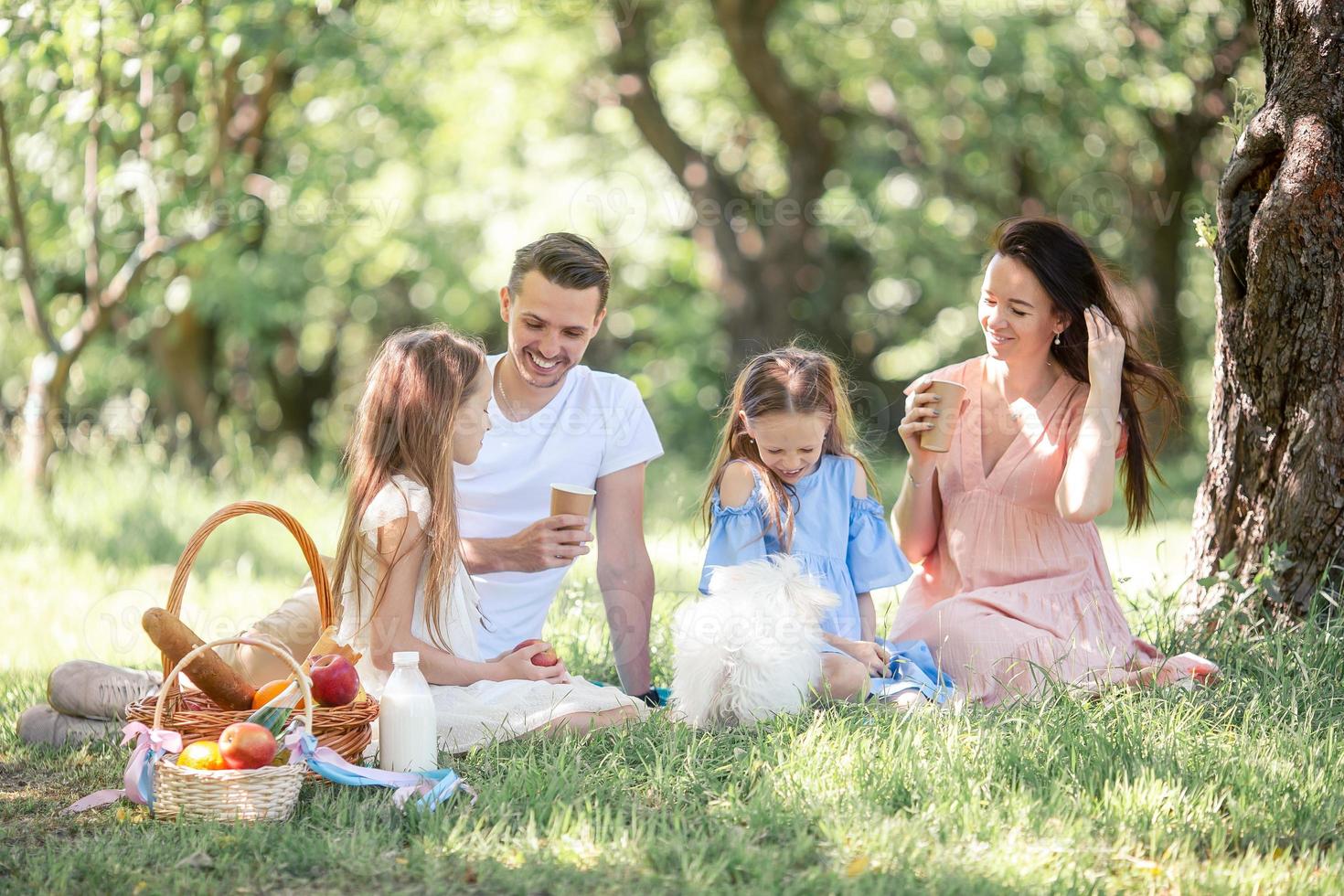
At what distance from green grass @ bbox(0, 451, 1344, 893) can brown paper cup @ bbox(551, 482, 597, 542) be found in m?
0.60

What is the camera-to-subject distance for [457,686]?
135 inches

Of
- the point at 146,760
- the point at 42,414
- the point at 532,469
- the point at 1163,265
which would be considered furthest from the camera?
the point at 1163,265

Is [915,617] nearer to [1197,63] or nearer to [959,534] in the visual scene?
[959,534]

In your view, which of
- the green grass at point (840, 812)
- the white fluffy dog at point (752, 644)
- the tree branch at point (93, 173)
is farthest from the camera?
the tree branch at point (93, 173)

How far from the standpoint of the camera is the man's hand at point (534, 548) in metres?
3.44

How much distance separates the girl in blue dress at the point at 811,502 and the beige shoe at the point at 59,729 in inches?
70.1

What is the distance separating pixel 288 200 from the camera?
8266 mm

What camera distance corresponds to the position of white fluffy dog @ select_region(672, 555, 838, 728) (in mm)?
3268

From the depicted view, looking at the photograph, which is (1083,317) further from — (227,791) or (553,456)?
(227,791)

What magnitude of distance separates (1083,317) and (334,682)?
2.33 metres

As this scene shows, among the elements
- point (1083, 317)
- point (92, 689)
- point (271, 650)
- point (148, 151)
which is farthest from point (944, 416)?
point (148, 151)

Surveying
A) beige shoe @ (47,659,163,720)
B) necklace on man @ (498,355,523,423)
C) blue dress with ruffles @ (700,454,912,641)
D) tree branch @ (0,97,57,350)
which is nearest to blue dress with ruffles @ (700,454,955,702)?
blue dress with ruffles @ (700,454,912,641)

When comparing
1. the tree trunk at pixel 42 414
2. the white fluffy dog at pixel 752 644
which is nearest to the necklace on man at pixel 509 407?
the white fluffy dog at pixel 752 644

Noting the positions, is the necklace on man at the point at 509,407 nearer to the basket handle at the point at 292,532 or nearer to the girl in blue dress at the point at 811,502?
the girl in blue dress at the point at 811,502
